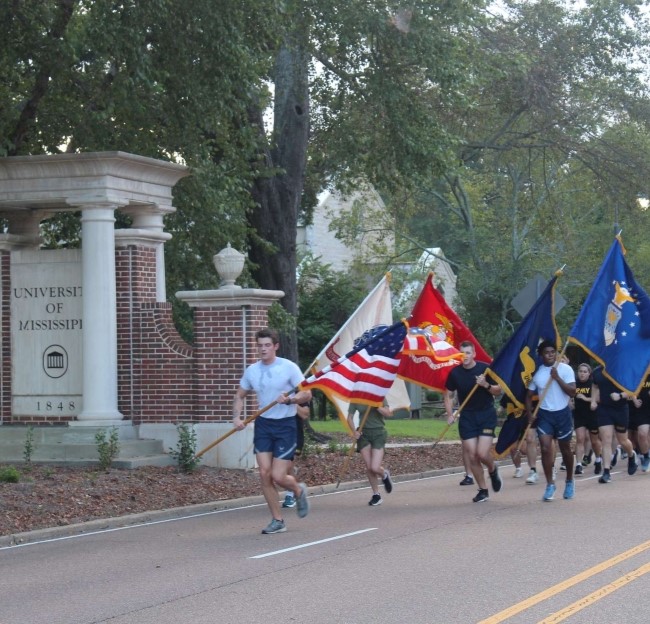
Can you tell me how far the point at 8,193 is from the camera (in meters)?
18.5

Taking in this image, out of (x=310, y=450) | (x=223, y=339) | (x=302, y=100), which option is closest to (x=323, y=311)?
(x=302, y=100)

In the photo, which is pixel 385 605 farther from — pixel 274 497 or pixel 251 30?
pixel 251 30

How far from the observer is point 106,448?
16922mm

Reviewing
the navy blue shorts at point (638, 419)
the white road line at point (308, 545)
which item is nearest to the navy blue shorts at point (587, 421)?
the navy blue shorts at point (638, 419)

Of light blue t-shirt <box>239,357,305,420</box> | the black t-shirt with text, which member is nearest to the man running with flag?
light blue t-shirt <box>239,357,305,420</box>

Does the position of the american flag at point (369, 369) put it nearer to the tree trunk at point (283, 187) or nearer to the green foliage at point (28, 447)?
the green foliage at point (28, 447)

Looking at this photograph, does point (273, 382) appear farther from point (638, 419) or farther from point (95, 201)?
point (638, 419)

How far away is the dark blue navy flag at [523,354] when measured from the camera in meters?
15.8

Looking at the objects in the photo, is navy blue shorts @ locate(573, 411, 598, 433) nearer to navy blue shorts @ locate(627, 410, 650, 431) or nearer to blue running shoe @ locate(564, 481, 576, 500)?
navy blue shorts @ locate(627, 410, 650, 431)

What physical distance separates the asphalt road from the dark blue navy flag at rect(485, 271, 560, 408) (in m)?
1.70

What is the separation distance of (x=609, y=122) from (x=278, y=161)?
9967 millimetres

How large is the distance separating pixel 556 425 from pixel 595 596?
6.39 meters

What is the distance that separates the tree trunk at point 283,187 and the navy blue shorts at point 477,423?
8.92 meters

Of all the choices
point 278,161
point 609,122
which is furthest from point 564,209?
point 278,161
